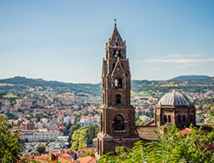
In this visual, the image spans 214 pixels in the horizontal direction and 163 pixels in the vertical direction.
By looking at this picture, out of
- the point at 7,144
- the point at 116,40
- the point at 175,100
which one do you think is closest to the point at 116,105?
the point at 116,40

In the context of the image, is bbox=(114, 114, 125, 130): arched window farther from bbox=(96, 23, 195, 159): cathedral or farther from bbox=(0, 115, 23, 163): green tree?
bbox=(0, 115, 23, 163): green tree

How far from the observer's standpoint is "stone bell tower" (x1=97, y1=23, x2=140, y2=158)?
2456 cm

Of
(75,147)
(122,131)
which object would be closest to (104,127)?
(122,131)

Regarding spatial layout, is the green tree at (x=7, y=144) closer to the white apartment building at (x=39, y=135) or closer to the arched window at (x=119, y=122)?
the arched window at (x=119, y=122)

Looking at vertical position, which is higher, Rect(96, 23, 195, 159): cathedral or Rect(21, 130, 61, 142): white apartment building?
Rect(96, 23, 195, 159): cathedral

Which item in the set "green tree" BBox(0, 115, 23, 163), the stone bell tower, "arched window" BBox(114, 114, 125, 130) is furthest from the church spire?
"green tree" BBox(0, 115, 23, 163)

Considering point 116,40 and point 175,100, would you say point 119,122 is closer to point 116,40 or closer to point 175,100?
point 116,40

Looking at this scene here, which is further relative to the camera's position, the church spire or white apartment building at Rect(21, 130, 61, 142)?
white apartment building at Rect(21, 130, 61, 142)

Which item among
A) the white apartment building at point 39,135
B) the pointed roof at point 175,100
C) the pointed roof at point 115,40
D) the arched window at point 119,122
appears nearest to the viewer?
the arched window at point 119,122

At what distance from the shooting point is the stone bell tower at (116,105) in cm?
2456

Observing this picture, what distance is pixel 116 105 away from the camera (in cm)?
2511

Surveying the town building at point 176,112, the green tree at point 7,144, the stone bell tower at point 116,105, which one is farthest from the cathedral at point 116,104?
the green tree at point 7,144

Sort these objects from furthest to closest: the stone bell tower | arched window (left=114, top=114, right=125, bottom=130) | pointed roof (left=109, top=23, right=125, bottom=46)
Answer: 1. pointed roof (left=109, top=23, right=125, bottom=46)
2. arched window (left=114, top=114, right=125, bottom=130)
3. the stone bell tower

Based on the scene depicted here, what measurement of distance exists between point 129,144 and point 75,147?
5564 cm
